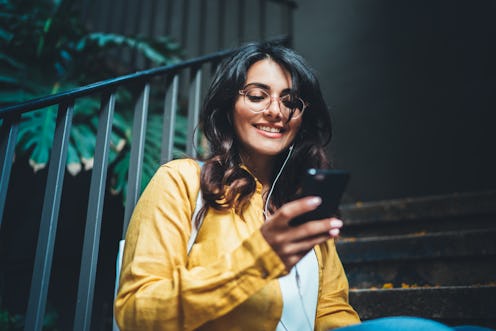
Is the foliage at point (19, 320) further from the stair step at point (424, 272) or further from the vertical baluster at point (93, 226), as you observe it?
the stair step at point (424, 272)

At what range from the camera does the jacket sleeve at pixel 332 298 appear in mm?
1252

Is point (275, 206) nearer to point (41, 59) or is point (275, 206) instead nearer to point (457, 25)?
point (41, 59)

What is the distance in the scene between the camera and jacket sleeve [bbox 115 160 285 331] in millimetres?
799

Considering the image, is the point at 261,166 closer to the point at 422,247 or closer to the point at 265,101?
the point at 265,101

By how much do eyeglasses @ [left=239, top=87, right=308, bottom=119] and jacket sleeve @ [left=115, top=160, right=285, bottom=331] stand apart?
0.45 metres

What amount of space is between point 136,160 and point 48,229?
1.27ft

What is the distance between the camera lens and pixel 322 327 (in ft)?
4.10

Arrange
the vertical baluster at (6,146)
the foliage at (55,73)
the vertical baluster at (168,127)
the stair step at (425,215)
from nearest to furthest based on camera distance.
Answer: the vertical baluster at (6,146), the vertical baluster at (168,127), the foliage at (55,73), the stair step at (425,215)

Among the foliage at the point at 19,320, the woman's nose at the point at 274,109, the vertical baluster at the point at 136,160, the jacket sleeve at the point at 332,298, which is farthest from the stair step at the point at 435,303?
the foliage at the point at 19,320

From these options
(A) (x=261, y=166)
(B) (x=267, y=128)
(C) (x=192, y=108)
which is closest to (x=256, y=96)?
(B) (x=267, y=128)

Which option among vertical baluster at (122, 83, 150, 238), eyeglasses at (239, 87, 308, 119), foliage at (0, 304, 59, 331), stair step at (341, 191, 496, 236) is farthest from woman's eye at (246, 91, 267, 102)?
foliage at (0, 304, 59, 331)

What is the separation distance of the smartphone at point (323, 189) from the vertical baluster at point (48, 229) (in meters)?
0.77

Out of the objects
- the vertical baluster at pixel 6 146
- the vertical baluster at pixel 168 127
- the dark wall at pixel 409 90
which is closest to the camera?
the vertical baluster at pixel 6 146

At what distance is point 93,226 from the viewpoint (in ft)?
4.04
